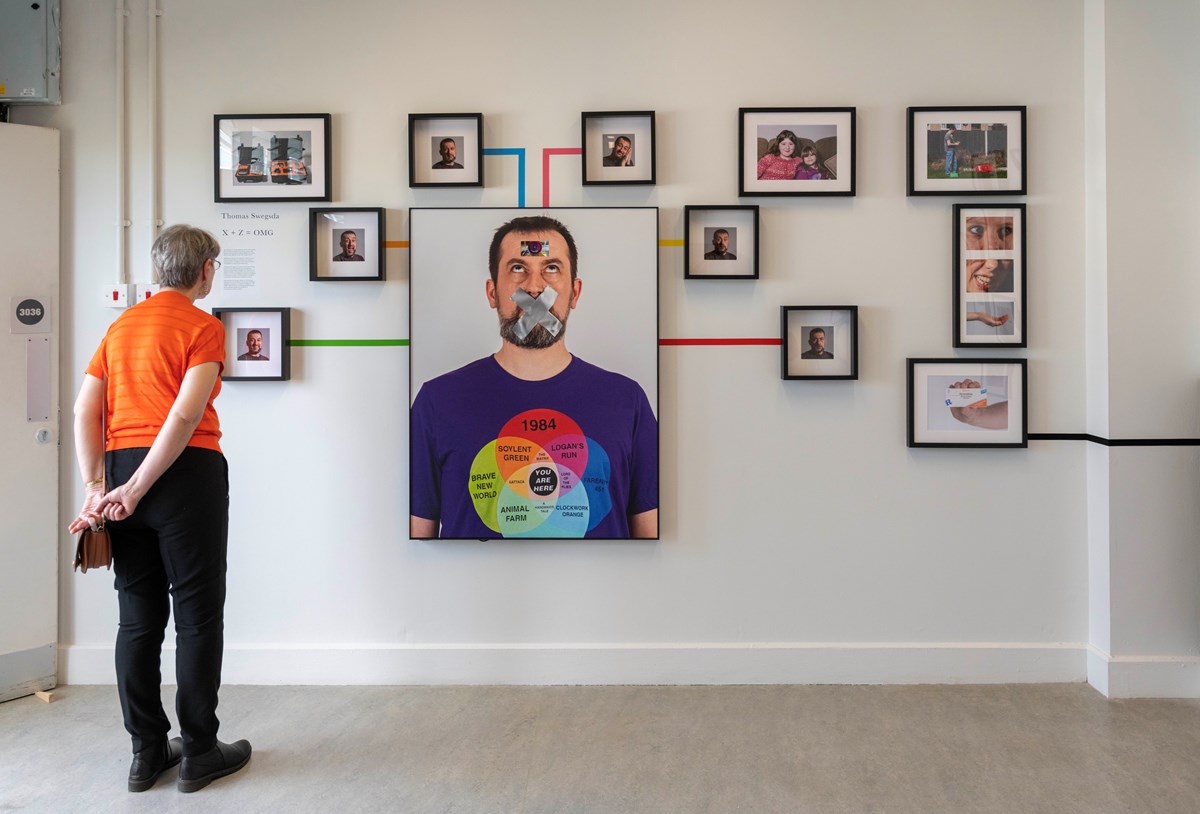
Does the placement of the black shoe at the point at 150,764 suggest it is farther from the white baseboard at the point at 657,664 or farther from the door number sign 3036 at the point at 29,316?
the door number sign 3036 at the point at 29,316

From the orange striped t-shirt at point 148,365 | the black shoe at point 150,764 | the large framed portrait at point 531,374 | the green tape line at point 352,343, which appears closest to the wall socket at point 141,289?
the green tape line at point 352,343

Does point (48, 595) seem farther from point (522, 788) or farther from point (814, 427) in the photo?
point (814, 427)

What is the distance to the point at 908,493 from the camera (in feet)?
9.98

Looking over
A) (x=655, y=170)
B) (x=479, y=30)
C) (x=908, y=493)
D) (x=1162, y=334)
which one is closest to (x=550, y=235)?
(x=655, y=170)

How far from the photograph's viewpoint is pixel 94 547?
2.19 metres

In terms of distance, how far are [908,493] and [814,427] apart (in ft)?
1.42

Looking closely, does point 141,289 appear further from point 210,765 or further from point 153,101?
point 210,765

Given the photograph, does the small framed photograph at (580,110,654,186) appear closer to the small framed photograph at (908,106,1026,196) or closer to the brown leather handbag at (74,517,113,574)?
the small framed photograph at (908,106,1026,196)

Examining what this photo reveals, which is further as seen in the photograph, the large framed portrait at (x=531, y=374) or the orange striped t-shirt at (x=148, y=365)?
the large framed portrait at (x=531, y=374)

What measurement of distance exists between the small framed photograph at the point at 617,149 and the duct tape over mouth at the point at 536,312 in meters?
0.45

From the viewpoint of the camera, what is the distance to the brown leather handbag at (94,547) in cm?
219

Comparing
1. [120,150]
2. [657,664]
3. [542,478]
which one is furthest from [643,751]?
[120,150]

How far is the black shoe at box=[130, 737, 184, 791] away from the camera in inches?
90.1

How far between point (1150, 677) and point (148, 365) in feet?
11.4
